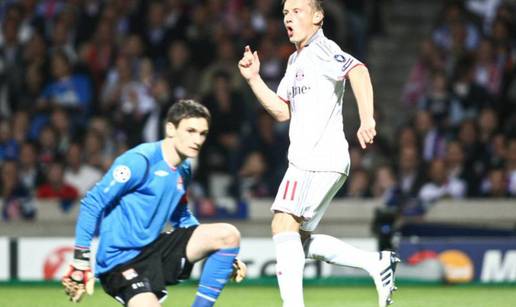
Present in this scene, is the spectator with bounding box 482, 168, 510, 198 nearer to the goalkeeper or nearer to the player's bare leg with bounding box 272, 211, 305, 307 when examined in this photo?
the player's bare leg with bounding box 272, 211, 305, 307

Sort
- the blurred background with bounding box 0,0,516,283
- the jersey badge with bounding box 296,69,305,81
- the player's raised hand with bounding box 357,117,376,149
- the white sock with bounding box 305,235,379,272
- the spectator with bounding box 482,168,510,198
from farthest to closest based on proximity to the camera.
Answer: the spectator with bounding box 482,168,510,198 → the blurred background with bounding box 0,0,516,283 → the white sock with bounding box 305,235,379,272 → the jersey badge with bounding box 296,69,305,81 → the player's raised hand with bounding box 357,117,376,149

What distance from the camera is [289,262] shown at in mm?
6270

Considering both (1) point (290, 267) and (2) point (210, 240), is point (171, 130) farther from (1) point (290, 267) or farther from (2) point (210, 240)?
(1) point (290, 267)

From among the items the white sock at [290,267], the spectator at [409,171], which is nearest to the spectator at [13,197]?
the spectator at [409,171]

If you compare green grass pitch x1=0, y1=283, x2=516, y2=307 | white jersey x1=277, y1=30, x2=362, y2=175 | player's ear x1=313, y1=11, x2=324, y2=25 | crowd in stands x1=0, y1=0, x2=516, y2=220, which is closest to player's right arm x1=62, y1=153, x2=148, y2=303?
white jersey x1=277, y1=30, x2=362, y2=175

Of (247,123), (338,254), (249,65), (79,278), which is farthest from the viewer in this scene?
(247,123)

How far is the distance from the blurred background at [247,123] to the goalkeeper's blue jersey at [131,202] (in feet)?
14.7

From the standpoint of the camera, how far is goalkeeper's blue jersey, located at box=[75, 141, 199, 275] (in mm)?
5938

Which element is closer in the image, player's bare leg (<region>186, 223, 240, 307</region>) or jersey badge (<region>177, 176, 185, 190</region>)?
player's bare leg (<region>186, 223, 240, 307</region>)

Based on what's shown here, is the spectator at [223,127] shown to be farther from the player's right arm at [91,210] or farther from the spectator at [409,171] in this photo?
the player's right arm at [91,210]

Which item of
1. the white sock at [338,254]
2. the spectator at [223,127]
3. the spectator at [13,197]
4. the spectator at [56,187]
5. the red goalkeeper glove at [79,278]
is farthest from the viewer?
the spectator at [223,127]

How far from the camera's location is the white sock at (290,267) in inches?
246

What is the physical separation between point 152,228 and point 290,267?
0.80 meters

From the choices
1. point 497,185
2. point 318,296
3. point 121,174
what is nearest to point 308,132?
point 121,174
